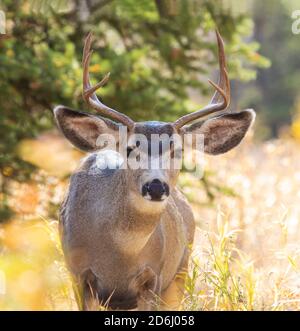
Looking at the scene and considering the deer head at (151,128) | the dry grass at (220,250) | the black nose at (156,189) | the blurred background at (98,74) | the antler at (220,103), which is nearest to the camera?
the dry grass at (220,250)

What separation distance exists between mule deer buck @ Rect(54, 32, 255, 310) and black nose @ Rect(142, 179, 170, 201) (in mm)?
201

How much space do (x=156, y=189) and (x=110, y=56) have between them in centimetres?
369

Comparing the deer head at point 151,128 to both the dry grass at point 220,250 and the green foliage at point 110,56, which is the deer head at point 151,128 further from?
the green foliage at point 110,56

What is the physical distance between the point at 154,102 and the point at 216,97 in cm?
265

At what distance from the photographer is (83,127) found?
18.1 ft

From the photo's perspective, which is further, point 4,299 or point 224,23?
point 224,23

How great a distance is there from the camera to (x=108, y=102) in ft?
27.3

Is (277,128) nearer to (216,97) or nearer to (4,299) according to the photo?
(216,97)

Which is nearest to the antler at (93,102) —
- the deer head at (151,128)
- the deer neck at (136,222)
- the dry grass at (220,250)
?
the deer head at (151,128)

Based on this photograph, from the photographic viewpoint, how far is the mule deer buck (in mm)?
5281

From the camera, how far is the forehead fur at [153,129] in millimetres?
5219

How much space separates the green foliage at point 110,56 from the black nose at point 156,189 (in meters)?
2.97

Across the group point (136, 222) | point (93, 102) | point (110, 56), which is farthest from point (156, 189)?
point (110, 56)

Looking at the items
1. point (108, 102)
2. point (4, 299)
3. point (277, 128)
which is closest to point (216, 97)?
point (4, 299)
